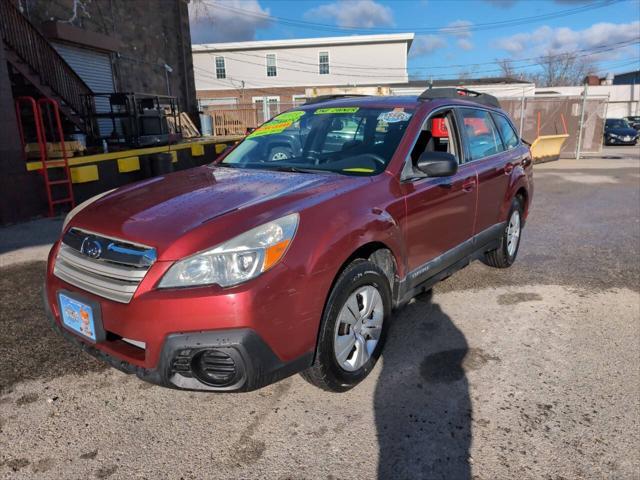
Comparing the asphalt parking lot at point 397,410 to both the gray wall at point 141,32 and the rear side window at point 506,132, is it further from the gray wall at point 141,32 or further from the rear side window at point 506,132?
the gray wall at point 141,32

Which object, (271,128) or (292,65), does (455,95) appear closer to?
(271,128)

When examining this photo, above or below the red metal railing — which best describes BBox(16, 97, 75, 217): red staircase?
below

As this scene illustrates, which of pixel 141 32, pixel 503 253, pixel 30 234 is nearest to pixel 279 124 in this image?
pixel 503 253

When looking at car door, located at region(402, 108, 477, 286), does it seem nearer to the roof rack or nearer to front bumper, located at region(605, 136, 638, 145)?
the roof rack

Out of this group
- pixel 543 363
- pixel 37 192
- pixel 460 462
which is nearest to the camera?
pixel 460 462

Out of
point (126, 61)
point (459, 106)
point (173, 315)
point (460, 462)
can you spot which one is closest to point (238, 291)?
point (173, 315)

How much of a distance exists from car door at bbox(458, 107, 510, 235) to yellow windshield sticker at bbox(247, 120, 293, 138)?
148 centimetres

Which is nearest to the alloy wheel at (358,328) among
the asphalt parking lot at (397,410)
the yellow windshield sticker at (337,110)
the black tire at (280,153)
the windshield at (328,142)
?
the asphalt parking lot at (397,410)

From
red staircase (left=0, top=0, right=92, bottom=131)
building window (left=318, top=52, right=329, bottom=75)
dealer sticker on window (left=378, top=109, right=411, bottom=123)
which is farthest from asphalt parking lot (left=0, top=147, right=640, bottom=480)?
building window (left=318, top=52, right=329, bottom=75)

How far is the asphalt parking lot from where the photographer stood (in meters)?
2.34

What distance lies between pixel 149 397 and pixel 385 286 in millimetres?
1584

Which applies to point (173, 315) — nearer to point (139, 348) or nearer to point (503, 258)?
point (139, 348)

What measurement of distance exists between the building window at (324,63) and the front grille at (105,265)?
3598 centimetres

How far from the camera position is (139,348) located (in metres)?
2.43
